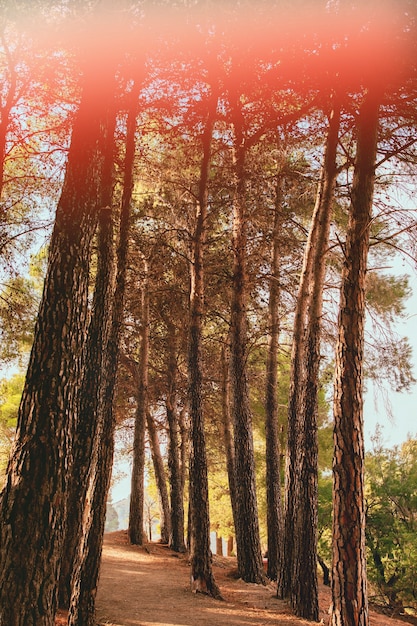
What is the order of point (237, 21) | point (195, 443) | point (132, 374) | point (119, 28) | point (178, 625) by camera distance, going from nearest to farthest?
1. point (119, 28)
2. point (178, 625)
3. point (237, 21)
4. point (195, 443)
5. point (132, 374)

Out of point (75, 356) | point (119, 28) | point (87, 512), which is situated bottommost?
point (87, 512)

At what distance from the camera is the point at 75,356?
3.84 meters

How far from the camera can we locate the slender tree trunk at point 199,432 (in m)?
8.60

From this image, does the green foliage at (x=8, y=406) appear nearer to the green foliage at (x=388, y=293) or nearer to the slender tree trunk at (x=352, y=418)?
the green foliage at (x=388, y=293)

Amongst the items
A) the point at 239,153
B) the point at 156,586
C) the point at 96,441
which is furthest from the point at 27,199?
the point at 156,586

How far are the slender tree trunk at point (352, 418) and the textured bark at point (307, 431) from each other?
1795 millimetres

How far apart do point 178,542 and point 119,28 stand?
1471 centimetres

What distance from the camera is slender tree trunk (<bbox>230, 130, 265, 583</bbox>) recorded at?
31.4 ft

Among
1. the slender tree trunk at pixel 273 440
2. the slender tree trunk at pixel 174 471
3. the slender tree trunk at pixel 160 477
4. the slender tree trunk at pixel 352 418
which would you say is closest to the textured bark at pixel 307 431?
the slender tree trunk at pixel 352 418

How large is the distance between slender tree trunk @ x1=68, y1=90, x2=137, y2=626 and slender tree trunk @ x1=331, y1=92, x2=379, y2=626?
301cm

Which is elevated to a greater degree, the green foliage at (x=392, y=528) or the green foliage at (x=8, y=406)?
the green foliage at (x=8, y=406)

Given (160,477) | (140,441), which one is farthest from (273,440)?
(160,477)

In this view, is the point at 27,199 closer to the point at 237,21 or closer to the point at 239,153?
the point at 239,153

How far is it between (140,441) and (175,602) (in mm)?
6158
